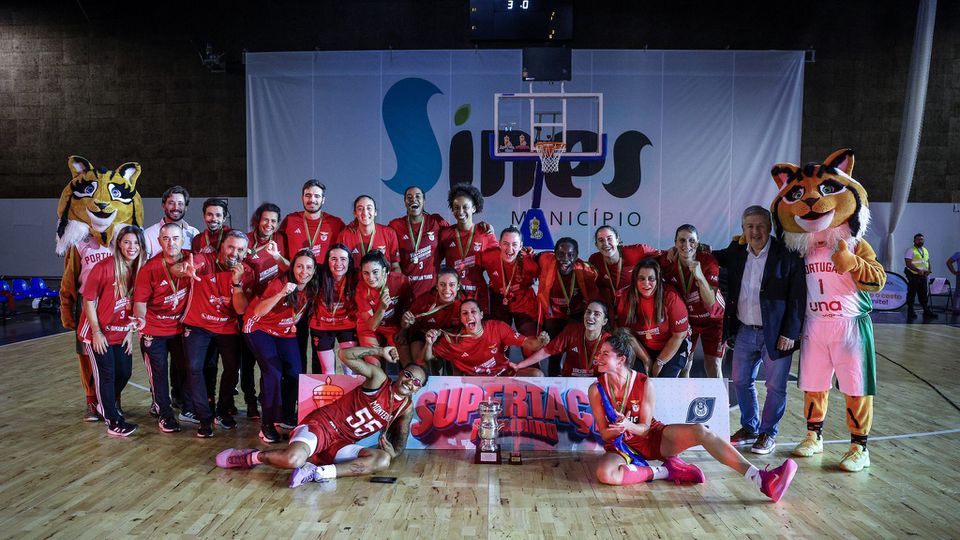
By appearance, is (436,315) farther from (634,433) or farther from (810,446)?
(810,446)

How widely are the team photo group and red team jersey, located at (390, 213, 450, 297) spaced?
0.01 meters

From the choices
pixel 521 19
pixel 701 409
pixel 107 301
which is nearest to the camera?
pixel 701 409

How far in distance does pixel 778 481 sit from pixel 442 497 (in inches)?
66.6

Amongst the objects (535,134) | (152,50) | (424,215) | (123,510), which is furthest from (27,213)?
(123,510)

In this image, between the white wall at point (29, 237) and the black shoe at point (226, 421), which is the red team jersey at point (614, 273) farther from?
the white wall at point (29, 237)

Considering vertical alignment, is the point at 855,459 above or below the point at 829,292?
below

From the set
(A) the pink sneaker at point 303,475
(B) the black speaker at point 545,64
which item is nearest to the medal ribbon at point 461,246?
(A) the pink sneaker at point 303,475

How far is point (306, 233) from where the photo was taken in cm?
523

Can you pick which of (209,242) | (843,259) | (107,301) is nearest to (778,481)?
(843,259)

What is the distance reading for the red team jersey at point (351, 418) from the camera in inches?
153

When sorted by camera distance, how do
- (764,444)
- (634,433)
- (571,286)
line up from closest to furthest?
(634,433)
(764,444)
(571,286)

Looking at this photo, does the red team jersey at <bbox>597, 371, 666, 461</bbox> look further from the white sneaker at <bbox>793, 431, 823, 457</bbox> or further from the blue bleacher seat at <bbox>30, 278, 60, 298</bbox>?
the blue bleacher seat at <bbox>30, 278, 60, 298</bbox>

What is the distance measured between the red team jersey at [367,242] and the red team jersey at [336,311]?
471 millimetres

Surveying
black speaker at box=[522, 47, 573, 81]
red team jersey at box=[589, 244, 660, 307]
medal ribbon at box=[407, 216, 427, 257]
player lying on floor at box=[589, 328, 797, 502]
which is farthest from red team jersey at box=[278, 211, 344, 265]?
black speaker at box=[522, 47, 573, 81]
